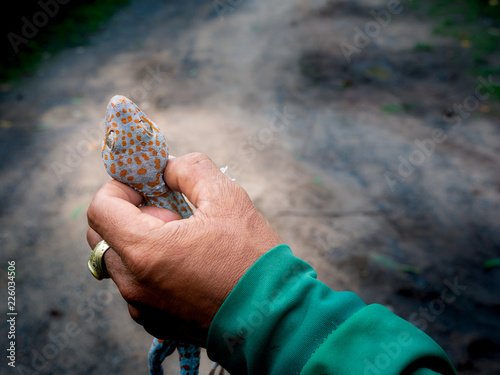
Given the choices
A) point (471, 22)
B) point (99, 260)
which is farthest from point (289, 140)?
point (471, 22)

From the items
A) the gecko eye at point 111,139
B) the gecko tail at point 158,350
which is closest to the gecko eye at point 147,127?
the gecko eye at point 111,139

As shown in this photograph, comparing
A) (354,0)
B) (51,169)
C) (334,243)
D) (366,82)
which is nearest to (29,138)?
(51,169)

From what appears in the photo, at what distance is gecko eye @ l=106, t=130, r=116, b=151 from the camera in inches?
63.7

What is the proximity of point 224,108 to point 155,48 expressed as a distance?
2363mm

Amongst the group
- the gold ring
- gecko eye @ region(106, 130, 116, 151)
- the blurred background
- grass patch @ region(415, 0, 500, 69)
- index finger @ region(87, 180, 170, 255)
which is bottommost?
the blurred background

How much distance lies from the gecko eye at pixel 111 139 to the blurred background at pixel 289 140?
74.9 inches

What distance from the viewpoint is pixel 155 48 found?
20.9 ft

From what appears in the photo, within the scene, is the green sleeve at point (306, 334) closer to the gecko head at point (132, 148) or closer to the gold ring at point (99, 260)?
the gold ring at point (99, 260)

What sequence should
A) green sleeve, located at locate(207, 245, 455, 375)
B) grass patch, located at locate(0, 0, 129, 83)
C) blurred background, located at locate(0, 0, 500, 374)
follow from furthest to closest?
1. grass patch, located at locate(0, 0, 129, 83)
2. blurred background, located at locate(0, 0, 500, 374)
3. green sleeve, located at locate(207, 245, 455, 375)

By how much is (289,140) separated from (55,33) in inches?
209

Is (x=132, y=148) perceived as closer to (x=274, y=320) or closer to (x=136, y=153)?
(x=136, y=153)

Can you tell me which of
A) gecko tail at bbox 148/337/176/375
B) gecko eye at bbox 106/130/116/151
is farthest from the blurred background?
gecko eye at bbox 106/130/116/151

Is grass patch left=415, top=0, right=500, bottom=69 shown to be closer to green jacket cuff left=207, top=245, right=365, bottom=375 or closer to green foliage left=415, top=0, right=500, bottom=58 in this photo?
green foliage left=415, top=0, right=500, bottom=58

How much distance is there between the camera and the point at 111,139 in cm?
163
